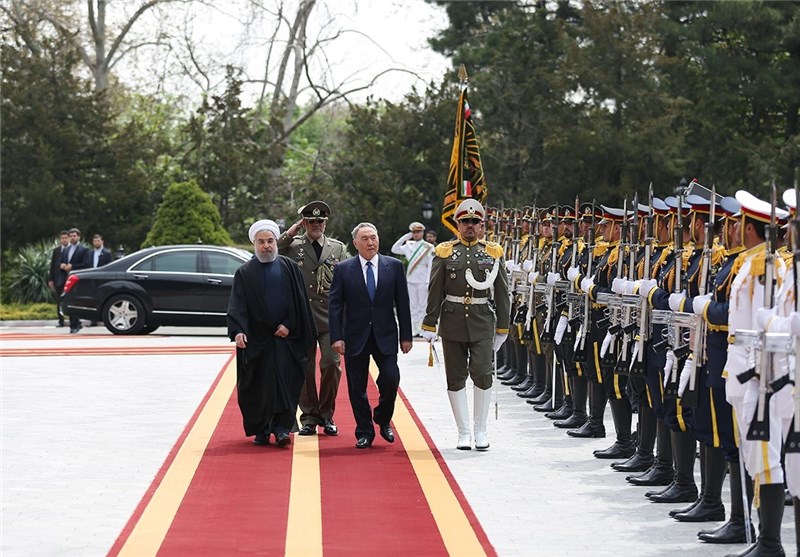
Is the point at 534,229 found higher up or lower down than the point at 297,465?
higher up

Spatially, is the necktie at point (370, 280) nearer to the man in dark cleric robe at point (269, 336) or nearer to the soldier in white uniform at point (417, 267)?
the man in dark cleric robe at point (269, 336)

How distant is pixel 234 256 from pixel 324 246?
12.5 metres

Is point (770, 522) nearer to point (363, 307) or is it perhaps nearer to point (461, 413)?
point (461, 413)

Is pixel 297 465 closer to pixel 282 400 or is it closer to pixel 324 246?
pixel 282 400

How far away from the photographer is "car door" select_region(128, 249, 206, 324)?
25.6m

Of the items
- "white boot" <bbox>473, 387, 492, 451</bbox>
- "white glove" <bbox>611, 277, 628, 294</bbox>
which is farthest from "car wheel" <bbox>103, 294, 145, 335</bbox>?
"white glove" <bbox>611, 277, 628, 294</bbox>

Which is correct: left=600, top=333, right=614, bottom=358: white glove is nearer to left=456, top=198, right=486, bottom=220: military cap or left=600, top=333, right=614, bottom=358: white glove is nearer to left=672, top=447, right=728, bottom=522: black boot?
left=456, top=198, right=486, bottom=220: military cap

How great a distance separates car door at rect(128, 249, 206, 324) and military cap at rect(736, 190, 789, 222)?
18152mm

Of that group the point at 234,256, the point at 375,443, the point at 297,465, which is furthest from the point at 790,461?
the point at 234,256

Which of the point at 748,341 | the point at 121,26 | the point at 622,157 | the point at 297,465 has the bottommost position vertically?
the point at 297,465

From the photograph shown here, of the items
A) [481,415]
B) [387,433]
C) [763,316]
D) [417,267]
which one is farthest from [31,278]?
[763,316]

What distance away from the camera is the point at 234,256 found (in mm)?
25984

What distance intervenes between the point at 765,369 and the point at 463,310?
5013mm

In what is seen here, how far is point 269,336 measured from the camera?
41.7ft
